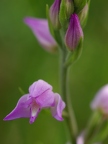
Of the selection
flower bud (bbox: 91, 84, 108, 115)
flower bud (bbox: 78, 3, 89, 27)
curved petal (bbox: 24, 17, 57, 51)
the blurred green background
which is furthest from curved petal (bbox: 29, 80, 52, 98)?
the blurred green background

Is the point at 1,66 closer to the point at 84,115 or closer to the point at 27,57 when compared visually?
the point at 27,57

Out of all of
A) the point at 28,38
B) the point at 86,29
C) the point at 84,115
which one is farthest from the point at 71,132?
the point at 86,29

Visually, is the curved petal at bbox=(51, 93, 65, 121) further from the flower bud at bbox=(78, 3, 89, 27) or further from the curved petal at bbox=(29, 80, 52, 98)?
the flower bud at bbox=(78, 3, 89, 27)

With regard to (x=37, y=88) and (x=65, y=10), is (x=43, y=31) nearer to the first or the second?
(x=65, y=10)

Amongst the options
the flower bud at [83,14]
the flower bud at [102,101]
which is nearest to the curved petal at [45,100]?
the flower bud at [83,14]

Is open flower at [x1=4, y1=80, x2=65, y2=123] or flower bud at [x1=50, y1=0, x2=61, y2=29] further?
flower bud at [x1=50, y1=0, x2=61, y2=29]

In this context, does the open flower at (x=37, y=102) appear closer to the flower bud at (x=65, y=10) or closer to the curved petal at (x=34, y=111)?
the curved petal at (x=34, y=111)
